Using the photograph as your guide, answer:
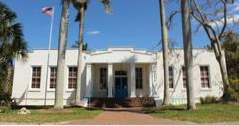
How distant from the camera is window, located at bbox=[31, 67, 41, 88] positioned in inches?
1105

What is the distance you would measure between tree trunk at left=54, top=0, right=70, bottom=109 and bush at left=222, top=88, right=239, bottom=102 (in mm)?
11724

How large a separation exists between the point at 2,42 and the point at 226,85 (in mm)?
16209

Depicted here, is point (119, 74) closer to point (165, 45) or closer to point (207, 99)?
point (165, 45)

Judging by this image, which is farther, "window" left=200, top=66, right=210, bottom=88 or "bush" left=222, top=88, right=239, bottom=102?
"window" left=200, top=66, right=210, bottom=88

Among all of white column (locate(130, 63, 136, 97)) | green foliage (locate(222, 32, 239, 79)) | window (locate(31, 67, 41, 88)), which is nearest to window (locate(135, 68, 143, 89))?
white column (locate(130, 63, 136, 97))

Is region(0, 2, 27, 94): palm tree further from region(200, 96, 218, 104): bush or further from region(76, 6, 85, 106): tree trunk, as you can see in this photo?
region(200, 96, 218, 104): bush

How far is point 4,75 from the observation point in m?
20.2

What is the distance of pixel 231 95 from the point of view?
2098cm

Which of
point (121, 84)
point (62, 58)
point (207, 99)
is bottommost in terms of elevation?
point (207, 99)

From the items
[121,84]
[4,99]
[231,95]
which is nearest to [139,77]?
[121,84]

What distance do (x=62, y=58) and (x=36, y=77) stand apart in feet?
37.0

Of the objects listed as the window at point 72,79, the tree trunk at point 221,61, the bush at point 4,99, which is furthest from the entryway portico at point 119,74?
the bush at point 4,99

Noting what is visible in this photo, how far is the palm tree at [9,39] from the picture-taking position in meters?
19.7

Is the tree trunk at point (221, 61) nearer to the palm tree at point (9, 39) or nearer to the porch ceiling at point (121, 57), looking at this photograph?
the porch ceiling at point (121, 57)
